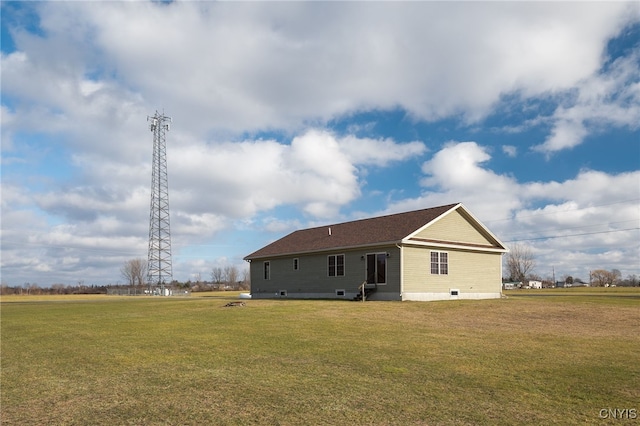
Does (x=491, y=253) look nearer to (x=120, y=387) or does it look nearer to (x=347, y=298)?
(x=347, y=298)

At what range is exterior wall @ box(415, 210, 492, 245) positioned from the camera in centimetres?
2830

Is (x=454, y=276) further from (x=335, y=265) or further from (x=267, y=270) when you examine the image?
(x=267, y=270)

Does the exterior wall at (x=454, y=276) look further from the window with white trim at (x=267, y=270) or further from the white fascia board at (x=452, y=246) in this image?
the window with white trim at (x=267, y=270)

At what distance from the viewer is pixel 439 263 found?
28.6 metres

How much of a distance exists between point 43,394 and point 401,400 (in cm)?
541

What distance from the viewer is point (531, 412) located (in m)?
6.16

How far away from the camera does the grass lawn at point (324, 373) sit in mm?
6257

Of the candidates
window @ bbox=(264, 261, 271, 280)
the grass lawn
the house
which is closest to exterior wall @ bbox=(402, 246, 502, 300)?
the house

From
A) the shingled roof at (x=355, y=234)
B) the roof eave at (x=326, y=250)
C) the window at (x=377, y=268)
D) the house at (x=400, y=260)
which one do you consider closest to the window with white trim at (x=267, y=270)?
the roof eave at (x=326, y=250)

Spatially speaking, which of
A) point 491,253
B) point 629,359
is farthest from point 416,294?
point 629,359

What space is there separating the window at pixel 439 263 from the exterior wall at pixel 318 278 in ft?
9.23

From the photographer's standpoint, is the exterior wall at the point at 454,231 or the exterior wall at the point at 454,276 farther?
the exterior wall at the point at 454,231

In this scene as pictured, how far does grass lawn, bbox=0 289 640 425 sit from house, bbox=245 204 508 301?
34.9ft

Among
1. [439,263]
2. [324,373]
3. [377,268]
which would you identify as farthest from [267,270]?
[324,373]
